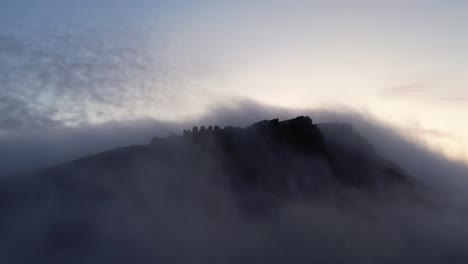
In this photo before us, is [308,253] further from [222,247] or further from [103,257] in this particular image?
[103,257]

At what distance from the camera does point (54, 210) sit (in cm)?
18975

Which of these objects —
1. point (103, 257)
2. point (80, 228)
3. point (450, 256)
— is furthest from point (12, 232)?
point (450, 256)

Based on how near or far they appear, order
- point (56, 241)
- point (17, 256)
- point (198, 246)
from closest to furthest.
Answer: point (17, 256), point (56, 241), point (198, 246)

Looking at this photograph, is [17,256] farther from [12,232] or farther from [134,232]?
[134,232]

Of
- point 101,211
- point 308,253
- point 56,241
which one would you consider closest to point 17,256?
point 56,241

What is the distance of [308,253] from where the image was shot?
194 metres

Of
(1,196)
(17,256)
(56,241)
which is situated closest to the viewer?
(17,256)

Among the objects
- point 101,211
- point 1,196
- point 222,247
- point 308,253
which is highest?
point 1,196

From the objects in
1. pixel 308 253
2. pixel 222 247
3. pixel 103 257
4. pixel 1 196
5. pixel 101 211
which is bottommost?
pixel 308 253

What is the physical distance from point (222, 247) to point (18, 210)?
3661 inches

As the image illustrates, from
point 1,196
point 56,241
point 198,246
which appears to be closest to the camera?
point 56,241

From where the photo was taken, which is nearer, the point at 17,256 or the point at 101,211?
the point at 17,256

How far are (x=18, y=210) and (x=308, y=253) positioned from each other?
432 feet

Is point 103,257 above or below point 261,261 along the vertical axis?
above
